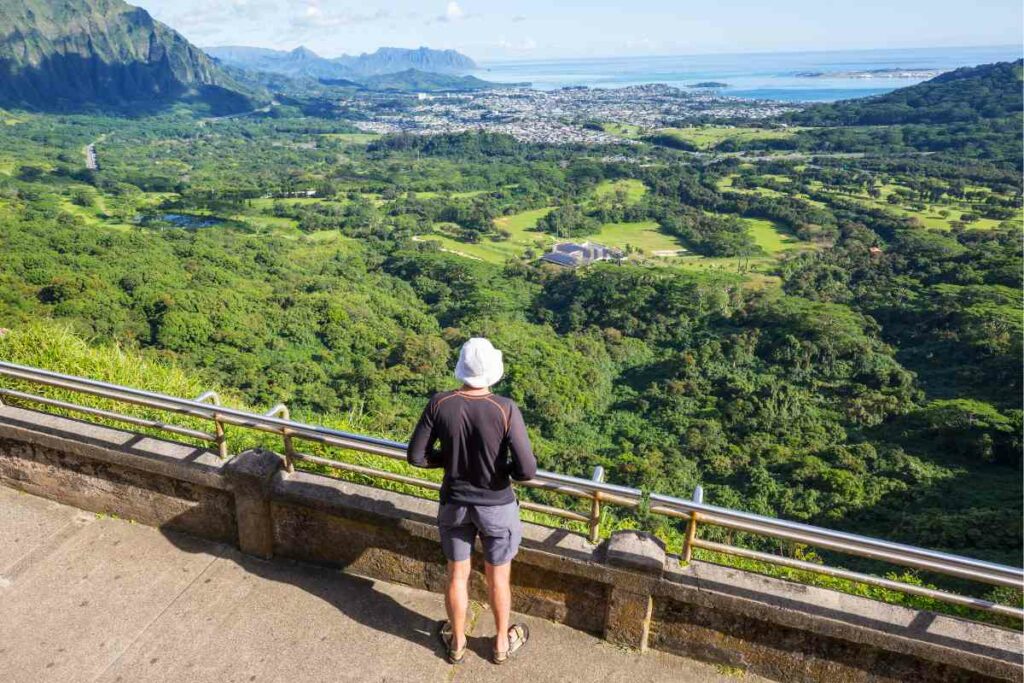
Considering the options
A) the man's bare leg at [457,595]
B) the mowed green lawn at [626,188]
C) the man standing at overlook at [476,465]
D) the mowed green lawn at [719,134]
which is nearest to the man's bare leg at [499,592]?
the man standing at overlook at [476,465]

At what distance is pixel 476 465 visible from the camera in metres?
2.85

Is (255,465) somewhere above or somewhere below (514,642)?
above

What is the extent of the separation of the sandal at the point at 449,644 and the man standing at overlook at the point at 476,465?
0.03 metres

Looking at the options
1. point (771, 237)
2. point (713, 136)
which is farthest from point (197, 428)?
point (713, 136)

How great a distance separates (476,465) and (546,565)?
0.88 m

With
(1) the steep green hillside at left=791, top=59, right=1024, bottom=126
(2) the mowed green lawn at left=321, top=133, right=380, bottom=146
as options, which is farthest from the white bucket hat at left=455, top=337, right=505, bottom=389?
(2) the mowed green lawn at left=321, top=133, right=380, bottom=146

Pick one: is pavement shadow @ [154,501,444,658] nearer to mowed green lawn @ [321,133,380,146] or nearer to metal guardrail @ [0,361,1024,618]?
metal guardrail @ [0,361,1024,618]

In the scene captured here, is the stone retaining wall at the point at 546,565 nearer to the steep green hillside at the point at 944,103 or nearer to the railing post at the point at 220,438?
the railing post at the point at 220,438

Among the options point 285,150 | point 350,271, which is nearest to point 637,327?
point 350,271

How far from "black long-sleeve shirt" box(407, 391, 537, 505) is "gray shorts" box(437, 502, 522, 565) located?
2.6 inches

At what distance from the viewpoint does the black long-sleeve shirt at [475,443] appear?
110 inches

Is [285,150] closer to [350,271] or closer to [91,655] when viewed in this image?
[350,271]

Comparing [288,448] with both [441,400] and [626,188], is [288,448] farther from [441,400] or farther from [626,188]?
[626,188]

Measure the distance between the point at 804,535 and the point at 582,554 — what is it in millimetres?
1083
